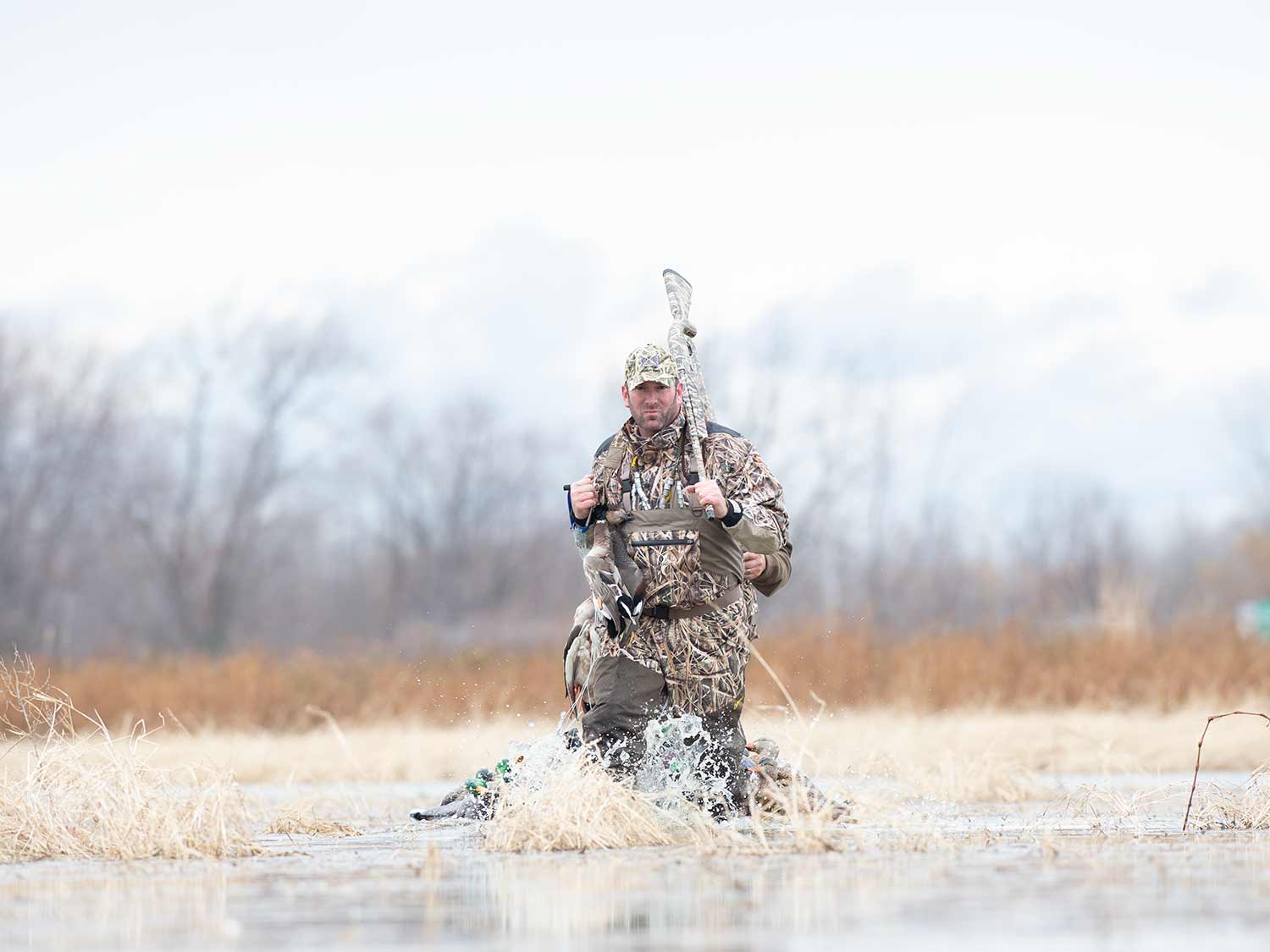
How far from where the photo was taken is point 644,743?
916cm

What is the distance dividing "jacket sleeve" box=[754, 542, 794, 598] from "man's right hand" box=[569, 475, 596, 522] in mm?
999

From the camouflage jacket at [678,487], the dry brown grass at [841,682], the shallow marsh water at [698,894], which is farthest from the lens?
the dry brown grass at [841,682]

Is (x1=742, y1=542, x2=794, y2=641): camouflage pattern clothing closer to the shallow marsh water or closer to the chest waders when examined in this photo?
the chest waders

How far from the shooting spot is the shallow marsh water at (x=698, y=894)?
537cm

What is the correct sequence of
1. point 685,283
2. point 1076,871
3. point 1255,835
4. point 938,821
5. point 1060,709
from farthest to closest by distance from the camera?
point 1060,709 < point 685,283 < point 938,821 < point 1255,835 < point 1076,871

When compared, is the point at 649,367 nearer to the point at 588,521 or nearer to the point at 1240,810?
the point at 588,521

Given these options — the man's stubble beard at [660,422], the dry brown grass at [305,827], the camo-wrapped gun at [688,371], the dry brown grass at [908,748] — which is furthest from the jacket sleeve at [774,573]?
the dry brown grass at [305,827]

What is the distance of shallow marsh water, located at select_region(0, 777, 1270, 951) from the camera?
537 centimetres

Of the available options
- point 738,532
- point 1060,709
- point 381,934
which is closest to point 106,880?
point 381,934

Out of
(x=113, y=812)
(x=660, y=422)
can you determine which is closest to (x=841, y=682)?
(x=660, y=422)

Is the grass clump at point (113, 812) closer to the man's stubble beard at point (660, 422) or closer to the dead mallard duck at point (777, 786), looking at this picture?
the dead mallard duck at point (777, 786)

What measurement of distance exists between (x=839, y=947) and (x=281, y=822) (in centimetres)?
564

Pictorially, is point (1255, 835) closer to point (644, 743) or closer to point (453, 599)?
point (644, 743)

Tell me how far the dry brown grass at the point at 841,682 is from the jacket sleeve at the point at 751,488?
1088cm
